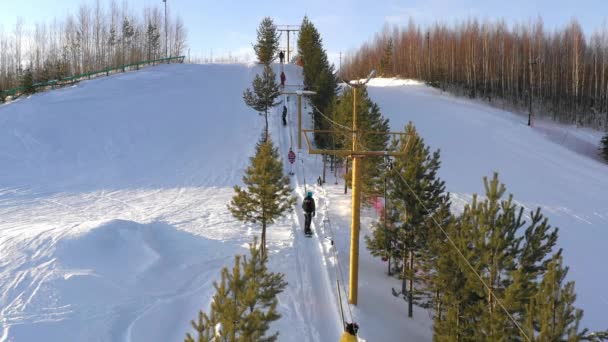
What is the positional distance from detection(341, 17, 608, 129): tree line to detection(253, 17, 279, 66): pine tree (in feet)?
65.9

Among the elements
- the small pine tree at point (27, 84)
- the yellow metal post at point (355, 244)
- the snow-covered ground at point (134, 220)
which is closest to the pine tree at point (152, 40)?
the snow-covered ground at point (134, 220)

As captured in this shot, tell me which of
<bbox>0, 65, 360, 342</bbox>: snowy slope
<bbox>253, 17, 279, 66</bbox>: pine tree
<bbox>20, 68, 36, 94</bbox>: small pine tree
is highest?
<bbox>253, 17, 279, 66</bbox>: pine tree

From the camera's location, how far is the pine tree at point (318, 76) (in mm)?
29453

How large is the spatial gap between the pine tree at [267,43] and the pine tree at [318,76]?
15.2 ft

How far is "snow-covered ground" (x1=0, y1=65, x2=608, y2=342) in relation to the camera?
10711 millimetres

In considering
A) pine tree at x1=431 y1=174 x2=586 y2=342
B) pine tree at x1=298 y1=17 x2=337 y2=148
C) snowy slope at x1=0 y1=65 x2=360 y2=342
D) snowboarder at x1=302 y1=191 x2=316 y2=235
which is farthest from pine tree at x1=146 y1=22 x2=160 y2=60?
pine tree at x1=431 y1=174 x2=586 y2=342

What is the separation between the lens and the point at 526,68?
2235 inches

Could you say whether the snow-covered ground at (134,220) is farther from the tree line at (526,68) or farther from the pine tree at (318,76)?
the tree line at (526,68)

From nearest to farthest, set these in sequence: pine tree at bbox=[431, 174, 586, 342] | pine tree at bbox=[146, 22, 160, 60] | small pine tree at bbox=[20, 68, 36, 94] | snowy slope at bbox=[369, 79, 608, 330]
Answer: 1. pine tree at bbox=[431, 174, 586, 342]
2. snowy slope at bbox=[369, 79, 608, 330]
3. small pine tree at bbox=[20, 68, 36, 94]
4. pine tree at bbox=[146, 22, 160, 60]

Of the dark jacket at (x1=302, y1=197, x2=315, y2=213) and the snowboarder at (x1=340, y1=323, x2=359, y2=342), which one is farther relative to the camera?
the dark jacket at (x1=302, y1=197, x2=315, y2=213)

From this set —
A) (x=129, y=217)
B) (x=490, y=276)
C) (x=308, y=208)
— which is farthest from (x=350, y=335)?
(x=129, y=217)

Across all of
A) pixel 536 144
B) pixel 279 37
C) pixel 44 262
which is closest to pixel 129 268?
pixel 44 262

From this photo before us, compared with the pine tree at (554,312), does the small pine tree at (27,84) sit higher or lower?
higher

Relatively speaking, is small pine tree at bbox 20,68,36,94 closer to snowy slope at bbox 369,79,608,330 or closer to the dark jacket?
snowy slope at bbox 369,79,608,330
